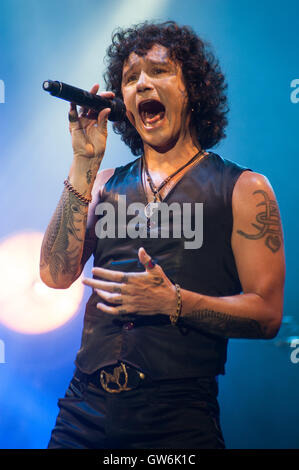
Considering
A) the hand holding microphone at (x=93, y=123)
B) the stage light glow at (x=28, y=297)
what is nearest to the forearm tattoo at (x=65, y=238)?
the hand holding microphone at (x=93, y=123)

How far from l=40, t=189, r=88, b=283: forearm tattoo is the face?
0.34 m

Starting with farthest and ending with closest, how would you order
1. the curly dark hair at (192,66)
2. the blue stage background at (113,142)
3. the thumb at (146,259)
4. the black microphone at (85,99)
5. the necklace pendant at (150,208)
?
1. the blue stage background at (113,142)
2. the curly dark hair at (192,66)
3. the necklace pendant at (150,208)
4. the black microphone at (85,99)
5. the thumb at (146,259)

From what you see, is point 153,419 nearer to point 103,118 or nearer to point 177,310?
point 177,310

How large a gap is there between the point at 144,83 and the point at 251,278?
2.34 feet

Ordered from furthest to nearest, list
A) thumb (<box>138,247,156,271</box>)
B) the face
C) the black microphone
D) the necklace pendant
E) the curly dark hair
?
the curly dark hair
the face
the necklace pendant
the black microphone
thumb (<box>138,247,156,271</box>)

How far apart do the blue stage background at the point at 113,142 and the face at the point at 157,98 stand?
59 cm

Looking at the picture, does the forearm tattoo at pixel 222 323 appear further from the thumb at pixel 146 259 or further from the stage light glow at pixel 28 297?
the stage light glow at pixel 28 297

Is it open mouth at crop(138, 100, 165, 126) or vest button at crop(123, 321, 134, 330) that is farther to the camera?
open mouth at crop(138, 100, 165, 126)

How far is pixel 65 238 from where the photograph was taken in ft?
4.50

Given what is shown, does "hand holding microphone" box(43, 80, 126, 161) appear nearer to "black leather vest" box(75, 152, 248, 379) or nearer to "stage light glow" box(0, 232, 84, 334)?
"black leather vest" box(75, 152, 248, 379)

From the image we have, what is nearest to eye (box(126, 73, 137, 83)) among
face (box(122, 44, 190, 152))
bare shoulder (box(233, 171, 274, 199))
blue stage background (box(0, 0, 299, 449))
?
face (box(122, 44, 190, 152))

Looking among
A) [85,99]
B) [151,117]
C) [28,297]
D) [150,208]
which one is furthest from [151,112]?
[28,297]

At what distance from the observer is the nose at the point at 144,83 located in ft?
4.73

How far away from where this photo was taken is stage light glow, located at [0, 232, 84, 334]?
216 cm
